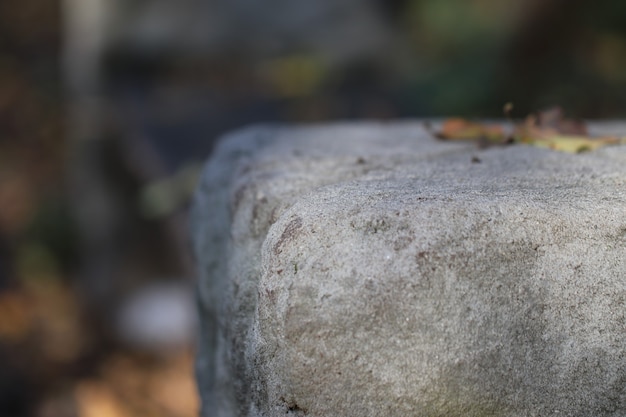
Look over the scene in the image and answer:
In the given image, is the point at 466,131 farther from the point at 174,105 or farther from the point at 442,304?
the point at 174,105

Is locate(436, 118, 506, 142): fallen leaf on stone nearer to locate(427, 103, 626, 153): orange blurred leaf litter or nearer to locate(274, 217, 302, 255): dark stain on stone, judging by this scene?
locate(427, 103, 626, 153): orange blurred leaf litter

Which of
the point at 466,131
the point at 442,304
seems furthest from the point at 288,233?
the point at 466,131

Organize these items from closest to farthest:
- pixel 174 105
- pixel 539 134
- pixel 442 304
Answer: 1. pixel 442 304
2. pixel 539 134
3. pixel 174 105

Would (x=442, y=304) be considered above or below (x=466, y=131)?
below

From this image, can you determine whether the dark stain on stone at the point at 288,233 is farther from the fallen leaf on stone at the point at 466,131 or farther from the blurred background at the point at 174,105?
the blurred background at the point at 174,105

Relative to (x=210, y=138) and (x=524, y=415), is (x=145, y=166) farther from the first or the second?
(x=524, y=415)

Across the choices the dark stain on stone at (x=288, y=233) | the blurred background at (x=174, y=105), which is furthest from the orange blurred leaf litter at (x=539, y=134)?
the blurred background at (x=174, y=105)
